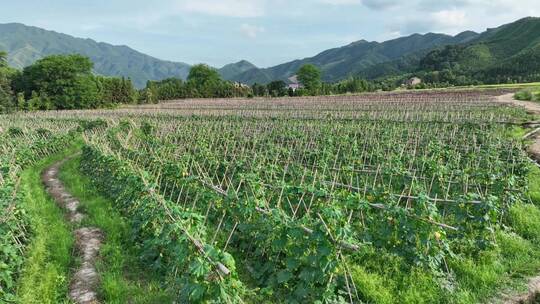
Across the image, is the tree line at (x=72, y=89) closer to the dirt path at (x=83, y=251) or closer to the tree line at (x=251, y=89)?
the tree line at (x=251, y=89)

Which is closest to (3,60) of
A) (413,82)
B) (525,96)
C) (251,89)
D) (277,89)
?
(251,89)

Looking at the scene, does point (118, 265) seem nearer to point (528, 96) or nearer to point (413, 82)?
point (528, 96)

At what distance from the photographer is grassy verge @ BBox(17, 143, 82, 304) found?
20.7 feet

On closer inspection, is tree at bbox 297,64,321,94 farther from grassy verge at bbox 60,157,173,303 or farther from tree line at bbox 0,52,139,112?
grassy verge at bbox 60,157,173,303

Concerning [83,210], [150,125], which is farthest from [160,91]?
[83,210]

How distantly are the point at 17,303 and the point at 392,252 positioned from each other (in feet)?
19.6

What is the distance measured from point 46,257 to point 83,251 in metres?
0.65

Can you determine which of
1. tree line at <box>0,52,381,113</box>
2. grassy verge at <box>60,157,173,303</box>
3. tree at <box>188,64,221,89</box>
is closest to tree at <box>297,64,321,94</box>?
tree line at <box>0,52,381,113</box>

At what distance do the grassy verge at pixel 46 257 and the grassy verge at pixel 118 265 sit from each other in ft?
2.04

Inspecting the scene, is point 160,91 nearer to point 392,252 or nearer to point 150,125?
point 150,125

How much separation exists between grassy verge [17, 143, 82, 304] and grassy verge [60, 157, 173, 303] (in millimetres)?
621

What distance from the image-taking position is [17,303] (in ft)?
19.2

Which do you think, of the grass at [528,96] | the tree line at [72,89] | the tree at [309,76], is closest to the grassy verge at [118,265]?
the grass at [528,96]

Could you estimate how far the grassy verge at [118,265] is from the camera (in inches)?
242
